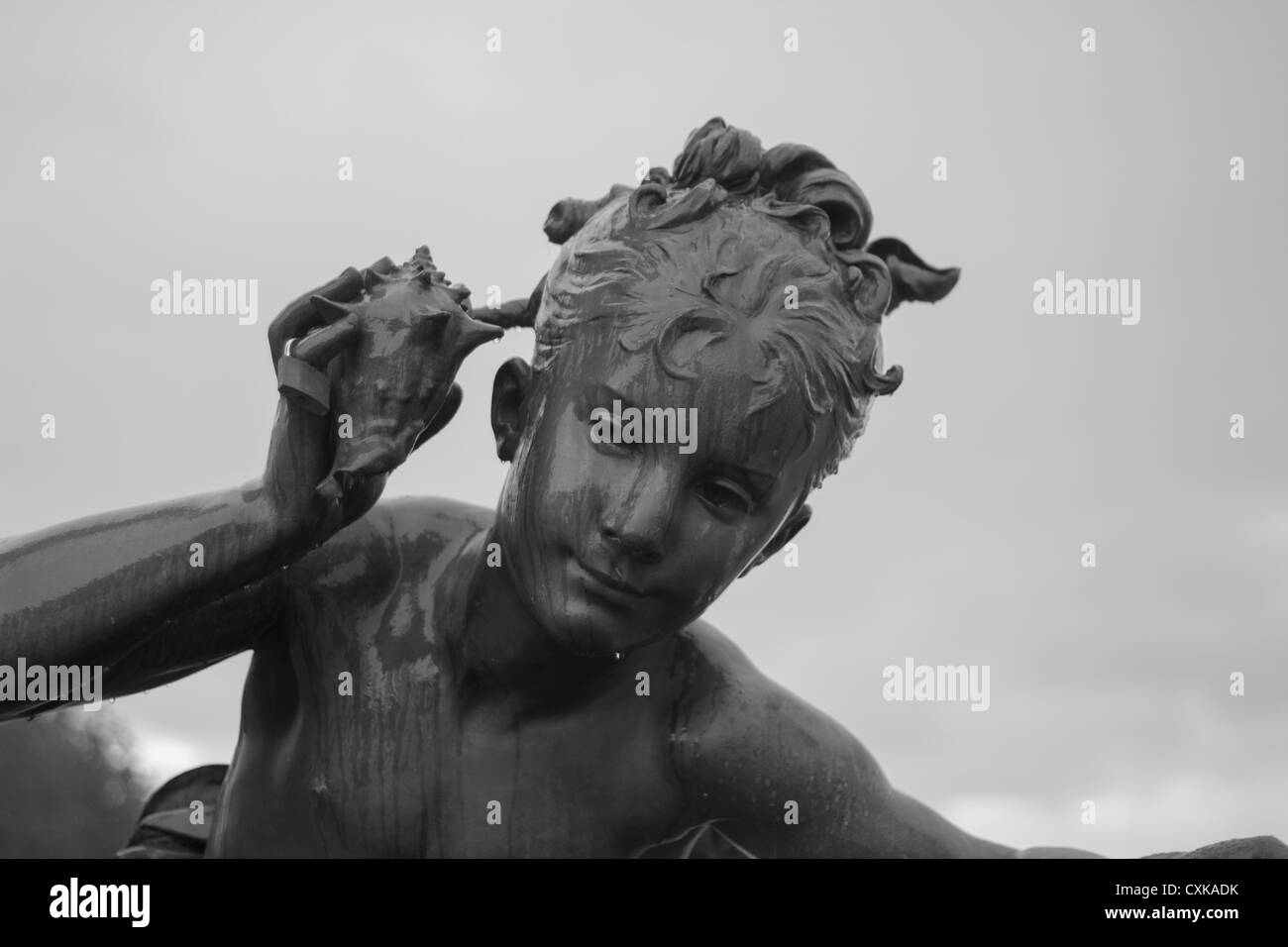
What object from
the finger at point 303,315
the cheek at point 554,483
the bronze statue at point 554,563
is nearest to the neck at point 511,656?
the bronze statue at point 554,563

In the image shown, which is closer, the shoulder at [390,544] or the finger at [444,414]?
the finger at [444,414]

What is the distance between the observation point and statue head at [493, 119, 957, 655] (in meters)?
3.19

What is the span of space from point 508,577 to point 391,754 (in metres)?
A: 0.42

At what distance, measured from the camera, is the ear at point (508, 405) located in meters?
3.51

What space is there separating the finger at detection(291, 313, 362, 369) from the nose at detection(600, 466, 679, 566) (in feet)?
1.86

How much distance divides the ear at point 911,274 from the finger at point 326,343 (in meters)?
1.15

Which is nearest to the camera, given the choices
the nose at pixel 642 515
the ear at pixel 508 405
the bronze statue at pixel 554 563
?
the nose at pixel 642 515

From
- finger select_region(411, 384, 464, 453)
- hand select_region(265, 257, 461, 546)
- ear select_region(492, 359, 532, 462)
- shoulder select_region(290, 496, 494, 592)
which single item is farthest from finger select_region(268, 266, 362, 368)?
shoulder select_region(290, 496, 494, 592)

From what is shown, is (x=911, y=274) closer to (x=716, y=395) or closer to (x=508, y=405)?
(x=716, y=395)

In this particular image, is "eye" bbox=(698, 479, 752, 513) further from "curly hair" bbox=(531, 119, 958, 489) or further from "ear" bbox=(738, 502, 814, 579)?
"ear" bbox=(738, 502, 814, 579)

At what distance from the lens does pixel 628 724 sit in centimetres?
370

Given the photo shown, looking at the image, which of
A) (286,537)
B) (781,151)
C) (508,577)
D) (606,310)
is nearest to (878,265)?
(781,151)

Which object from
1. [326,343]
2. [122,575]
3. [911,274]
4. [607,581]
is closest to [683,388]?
[607,581]

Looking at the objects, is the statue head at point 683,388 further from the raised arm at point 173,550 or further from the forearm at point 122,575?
the forearm at point 122,575
